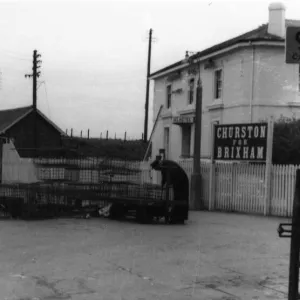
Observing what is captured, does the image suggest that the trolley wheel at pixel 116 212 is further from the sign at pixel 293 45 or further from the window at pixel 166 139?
the window at pixel 166 139

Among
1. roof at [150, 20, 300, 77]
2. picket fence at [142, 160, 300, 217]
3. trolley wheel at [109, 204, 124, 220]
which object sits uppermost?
roof at [150, 20, 300, 77]

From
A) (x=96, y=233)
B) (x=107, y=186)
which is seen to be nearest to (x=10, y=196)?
(x=107, y=186)

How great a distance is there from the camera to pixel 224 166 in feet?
72.7

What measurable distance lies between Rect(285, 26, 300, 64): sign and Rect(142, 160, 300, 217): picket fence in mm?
14791

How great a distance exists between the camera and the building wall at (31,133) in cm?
5975

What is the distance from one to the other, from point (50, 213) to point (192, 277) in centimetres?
918

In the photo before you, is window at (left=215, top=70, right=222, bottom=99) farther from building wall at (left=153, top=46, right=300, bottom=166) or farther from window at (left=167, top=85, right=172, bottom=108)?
window at (left=167, top=85, right=172, bottom=108)

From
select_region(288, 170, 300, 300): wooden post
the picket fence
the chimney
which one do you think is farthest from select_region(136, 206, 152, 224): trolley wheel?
the chimney

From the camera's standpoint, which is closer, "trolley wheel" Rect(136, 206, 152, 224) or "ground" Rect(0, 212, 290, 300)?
"ground" Rect(0, 212, 290, 300)

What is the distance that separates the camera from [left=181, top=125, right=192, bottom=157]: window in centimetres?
3619

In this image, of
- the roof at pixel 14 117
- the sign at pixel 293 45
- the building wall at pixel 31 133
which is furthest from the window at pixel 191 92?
the sign at pixel 293 45

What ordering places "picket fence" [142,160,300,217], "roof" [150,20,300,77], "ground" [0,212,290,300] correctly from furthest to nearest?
"roof" [150,20,300,77]
"picket fence" [142,160,300,217]
"ground" [0,212,290,300]

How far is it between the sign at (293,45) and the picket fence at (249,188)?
14791 millimetres

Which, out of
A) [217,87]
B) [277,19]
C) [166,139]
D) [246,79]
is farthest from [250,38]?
[166,139]
